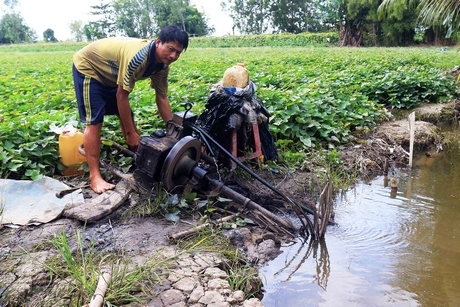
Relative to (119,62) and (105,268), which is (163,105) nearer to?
(119,62)

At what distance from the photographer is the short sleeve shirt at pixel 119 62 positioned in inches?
125

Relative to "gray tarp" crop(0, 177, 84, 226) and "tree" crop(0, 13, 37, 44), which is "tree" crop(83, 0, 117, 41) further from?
"gray tarp" crop(0, 177, 84, 226)

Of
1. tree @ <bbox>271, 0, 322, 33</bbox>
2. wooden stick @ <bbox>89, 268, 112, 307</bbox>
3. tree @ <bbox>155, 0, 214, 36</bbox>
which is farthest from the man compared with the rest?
tree @ <bbox>155, 0, 214, 36</bbox>

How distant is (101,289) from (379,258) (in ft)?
6.30

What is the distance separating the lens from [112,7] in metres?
62.8

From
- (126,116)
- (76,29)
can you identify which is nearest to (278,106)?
(126,116)

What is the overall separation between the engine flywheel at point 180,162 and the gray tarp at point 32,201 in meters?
0.73

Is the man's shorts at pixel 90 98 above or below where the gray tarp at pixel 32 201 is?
above

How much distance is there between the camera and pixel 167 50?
10.3ft

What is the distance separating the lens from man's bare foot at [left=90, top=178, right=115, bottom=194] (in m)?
3.39

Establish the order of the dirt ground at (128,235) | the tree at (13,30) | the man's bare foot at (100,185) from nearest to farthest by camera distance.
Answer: the dirt ground at (128,235)
the man's bare foot at (100,185)
the tree at (13,30)

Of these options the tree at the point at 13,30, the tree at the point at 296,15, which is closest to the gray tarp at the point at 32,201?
the tree at the point at 296,15

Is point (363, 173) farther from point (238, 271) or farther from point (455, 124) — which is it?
point (455, 124)

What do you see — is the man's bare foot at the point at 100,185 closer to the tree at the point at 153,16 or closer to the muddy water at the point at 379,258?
the muddy water at the point at 379,258
